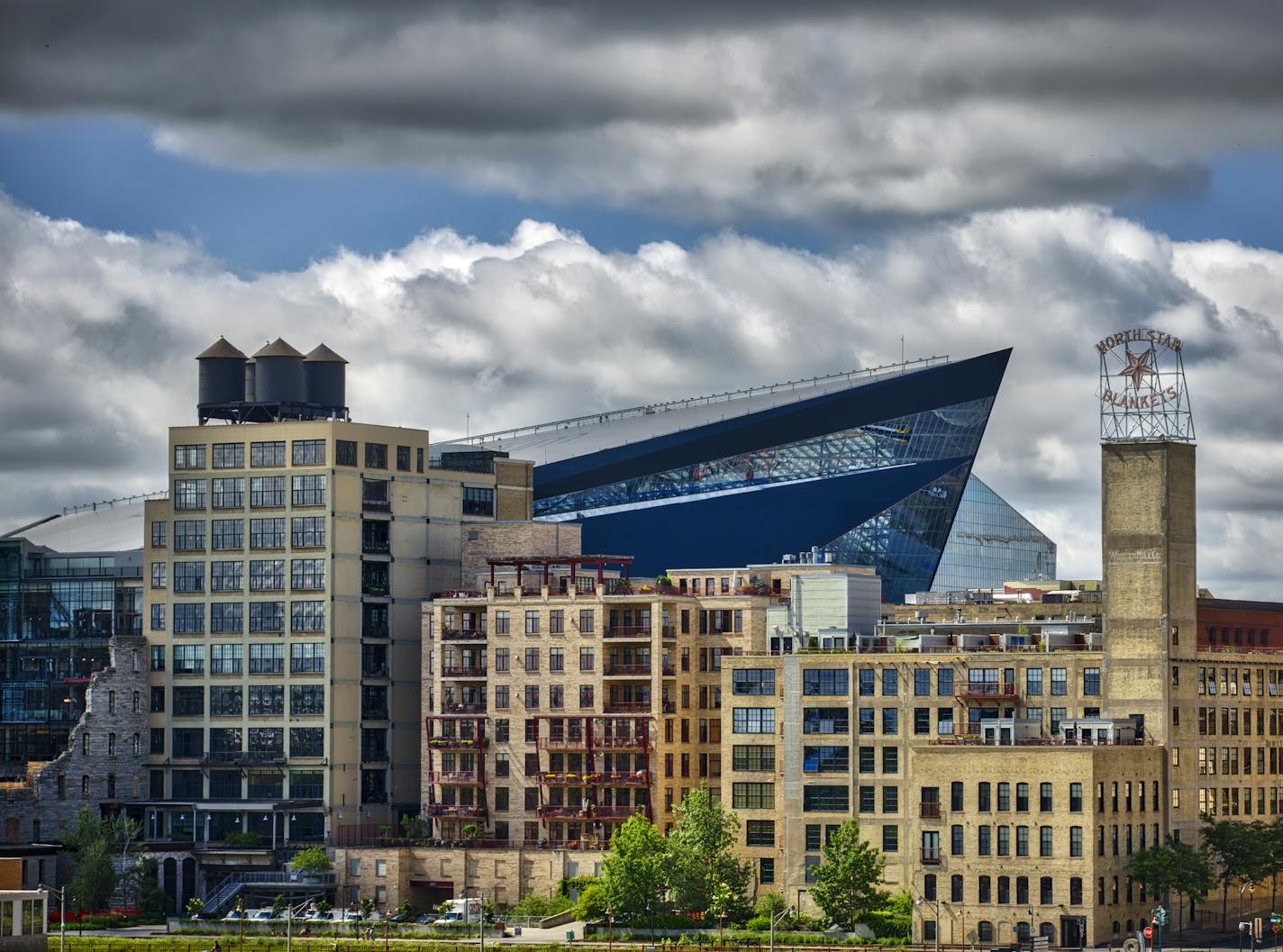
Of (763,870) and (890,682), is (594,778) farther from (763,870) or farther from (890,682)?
(890,682)

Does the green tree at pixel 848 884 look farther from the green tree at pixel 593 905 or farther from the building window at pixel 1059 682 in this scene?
the building window at pixel 1059 682

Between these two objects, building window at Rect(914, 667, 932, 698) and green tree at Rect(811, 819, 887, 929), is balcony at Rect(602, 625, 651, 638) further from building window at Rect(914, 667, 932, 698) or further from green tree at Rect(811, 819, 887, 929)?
green tree at Rect(811, 819, 887, 929)

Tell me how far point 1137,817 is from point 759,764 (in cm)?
2525

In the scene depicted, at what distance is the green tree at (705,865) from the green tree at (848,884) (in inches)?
241

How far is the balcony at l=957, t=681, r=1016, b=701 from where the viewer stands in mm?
179500

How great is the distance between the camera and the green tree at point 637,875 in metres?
179

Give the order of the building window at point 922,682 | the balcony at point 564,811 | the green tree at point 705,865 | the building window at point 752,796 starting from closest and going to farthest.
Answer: the green tree at point 705,865 → the building window at point 922,682 → the building window at point 752,796 → the balcony at point 564,811

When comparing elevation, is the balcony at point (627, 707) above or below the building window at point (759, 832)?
above

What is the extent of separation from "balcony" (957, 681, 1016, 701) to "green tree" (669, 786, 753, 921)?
17016 millimetres

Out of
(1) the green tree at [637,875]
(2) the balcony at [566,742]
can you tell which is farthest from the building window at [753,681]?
(2) the balcony at [566,742]

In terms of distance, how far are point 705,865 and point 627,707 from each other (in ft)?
59.7

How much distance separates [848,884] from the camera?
173375mm

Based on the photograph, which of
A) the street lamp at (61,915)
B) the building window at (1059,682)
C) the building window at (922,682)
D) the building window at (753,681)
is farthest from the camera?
the building window at (753,681)

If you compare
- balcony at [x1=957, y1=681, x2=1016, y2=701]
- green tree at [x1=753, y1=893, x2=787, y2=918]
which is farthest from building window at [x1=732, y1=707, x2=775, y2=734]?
balcony at [x1=957, y1=681, x2=1016, y2=701]
